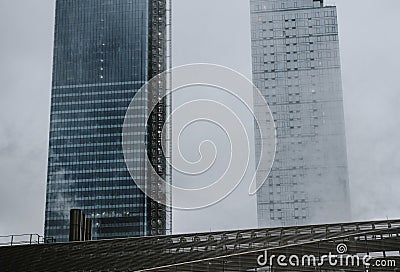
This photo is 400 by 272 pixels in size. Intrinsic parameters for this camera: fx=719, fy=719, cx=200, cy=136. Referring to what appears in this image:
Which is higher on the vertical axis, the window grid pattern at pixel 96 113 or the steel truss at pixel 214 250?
the window grid pattern at pixel 96 113

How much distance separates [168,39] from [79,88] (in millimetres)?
7997

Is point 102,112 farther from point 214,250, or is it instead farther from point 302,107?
point 214,250

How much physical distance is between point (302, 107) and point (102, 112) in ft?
51.9

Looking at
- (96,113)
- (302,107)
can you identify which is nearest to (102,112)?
(96,113)

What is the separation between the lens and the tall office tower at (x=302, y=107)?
38094 mm

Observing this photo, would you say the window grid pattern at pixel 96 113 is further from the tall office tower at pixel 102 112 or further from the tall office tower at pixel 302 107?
the tall office tower at pixel 302 107

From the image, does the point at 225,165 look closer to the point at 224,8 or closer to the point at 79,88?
the point at 224,8

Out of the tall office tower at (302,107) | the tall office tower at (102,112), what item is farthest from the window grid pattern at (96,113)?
the tall office tower at (302,107)

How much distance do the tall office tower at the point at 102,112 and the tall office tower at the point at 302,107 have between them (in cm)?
869

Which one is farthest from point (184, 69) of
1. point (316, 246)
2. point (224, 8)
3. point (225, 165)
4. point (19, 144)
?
point (316, 246)

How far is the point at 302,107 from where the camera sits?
136 ft

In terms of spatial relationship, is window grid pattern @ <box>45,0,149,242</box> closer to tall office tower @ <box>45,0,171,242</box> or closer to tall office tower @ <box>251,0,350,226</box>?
tall office tower @ <box>45,0,171,242</box>

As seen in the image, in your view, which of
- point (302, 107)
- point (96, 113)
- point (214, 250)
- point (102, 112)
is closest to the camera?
point (214, 250)

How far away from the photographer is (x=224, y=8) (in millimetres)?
43969
